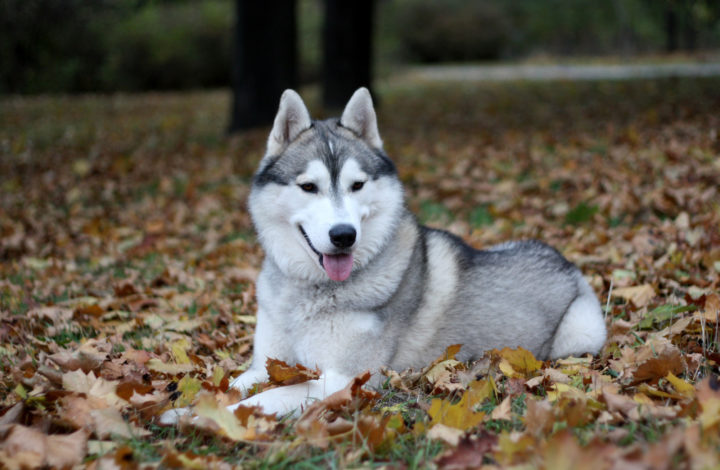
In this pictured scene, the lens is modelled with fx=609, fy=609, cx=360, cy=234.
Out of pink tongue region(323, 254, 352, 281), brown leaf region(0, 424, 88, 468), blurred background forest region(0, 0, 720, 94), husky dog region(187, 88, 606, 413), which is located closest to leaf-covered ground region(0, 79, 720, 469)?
brown leaf region(0, 424, 88, 468)

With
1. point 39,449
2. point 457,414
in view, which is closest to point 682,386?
point 457,414

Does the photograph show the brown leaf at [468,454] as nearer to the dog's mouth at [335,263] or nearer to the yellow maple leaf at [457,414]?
the yellow maple leaf at [457,414]

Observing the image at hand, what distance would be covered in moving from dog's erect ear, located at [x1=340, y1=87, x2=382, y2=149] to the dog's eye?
558mm

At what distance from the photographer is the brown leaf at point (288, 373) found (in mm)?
3189

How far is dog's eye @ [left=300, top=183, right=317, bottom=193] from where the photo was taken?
11.1 feet

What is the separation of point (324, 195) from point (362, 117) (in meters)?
0.66

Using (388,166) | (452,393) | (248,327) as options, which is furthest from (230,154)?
(452,393)

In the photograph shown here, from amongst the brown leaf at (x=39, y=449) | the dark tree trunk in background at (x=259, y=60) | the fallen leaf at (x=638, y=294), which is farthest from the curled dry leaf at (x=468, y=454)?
the dark tree trunk in background at (x=259, y=60)

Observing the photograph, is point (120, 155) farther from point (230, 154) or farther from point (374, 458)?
point (374, 458)

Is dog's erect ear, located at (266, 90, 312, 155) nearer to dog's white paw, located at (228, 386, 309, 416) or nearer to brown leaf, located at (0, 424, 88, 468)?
dog's white paw, located at (228, 386, 309, 416)

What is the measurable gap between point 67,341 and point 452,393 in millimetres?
2787

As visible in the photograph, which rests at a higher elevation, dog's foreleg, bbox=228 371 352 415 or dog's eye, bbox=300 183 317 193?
dog's eye, bbox=300 183 317 193

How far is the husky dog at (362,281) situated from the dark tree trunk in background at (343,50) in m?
11.4

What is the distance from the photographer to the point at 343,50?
14.9 meters
